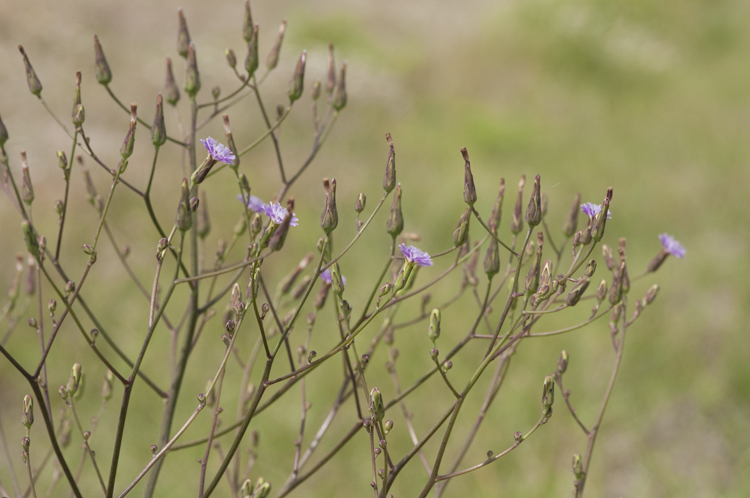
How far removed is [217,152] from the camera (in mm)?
966

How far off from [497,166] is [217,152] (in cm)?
409

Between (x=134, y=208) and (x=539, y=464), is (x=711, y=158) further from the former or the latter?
(x=134, y=208)

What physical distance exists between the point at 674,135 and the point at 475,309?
3.13 m

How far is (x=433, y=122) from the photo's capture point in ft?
18.6

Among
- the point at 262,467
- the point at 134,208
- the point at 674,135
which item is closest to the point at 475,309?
the point at 262,467

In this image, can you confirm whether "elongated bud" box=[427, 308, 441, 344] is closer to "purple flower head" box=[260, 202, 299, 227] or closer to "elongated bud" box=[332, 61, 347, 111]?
"purple flower head" box=[260, 202, 299, 227]

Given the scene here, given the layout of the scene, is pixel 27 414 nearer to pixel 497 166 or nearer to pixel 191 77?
pixel 191 77

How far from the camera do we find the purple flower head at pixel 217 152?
0.95 meters

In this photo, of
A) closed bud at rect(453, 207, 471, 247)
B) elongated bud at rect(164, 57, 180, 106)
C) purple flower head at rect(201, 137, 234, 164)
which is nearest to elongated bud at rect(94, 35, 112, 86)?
elongated bud at rect(164, 57, 180, 106)

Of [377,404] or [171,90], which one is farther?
[171,90]

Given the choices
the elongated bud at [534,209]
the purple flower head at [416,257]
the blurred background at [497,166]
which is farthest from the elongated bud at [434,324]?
the blurred background at [497,166]

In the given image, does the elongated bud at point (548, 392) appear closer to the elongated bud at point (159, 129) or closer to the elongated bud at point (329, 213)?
the elongated bud at point (329, 213)

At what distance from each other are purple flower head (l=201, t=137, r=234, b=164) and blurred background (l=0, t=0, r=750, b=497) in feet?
5.89

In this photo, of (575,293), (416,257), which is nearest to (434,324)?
(416,257)
